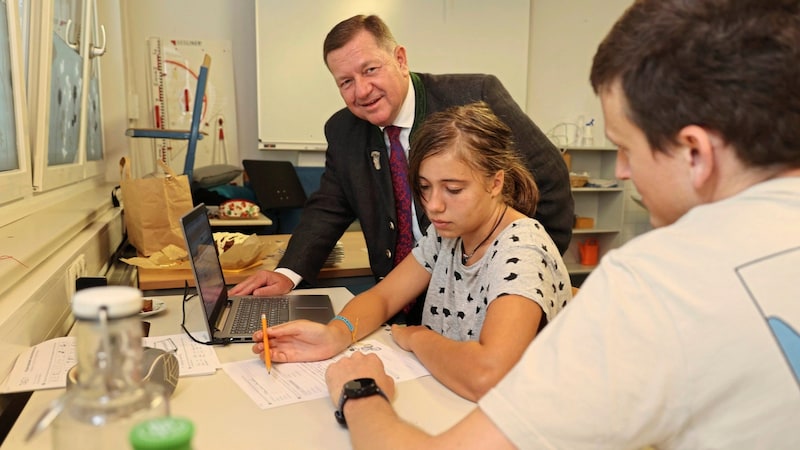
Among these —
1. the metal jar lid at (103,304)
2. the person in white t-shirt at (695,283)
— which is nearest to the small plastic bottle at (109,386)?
the metal jar lid at (103,304)

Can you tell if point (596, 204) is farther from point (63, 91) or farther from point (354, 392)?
point (354, 392)

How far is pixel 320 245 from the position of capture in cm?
195

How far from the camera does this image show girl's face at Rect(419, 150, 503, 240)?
1276mm

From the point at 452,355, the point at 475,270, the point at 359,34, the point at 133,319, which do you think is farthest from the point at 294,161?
the point at 133,319

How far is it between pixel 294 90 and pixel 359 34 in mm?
2251

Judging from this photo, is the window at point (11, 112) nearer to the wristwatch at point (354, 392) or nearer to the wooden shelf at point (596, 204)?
the wristwatch at point (354, 392)

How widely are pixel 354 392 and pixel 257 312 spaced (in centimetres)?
66

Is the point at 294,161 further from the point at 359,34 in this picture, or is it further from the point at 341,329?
the point at 341,329

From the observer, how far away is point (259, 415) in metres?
0.92

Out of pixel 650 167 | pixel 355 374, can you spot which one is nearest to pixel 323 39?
pixel 355 374

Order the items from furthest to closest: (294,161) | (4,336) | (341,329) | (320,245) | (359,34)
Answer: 1. (294,161)
2. (320,245)
3. (359,34)
4. (341,329)
5. (4,336)

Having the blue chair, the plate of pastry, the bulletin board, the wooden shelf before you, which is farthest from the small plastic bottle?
the wooden shelf

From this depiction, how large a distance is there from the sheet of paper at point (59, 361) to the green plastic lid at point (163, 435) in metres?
0.72

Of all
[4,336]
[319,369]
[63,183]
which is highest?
[63,183]
